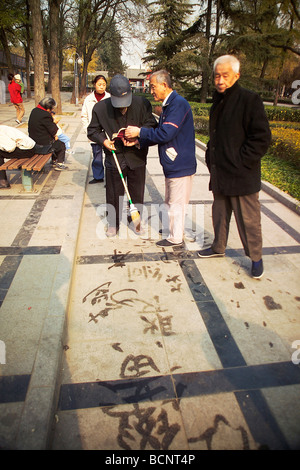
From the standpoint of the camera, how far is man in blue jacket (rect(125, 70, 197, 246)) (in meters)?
3.24

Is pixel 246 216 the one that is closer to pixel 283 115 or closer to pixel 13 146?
pixel 13 146

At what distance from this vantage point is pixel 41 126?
19.3 feet

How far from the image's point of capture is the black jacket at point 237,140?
279 cm

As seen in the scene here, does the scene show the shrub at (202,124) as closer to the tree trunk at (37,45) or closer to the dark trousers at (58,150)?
the tree trunk at (37,45)

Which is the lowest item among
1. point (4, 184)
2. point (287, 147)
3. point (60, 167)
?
point (4, 184)

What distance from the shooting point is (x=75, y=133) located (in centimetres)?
1150

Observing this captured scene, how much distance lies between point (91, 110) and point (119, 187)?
2.40 m

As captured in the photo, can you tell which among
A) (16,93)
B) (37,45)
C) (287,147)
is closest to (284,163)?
(287,147)

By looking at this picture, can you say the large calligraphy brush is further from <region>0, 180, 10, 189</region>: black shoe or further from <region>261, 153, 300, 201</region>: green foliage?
<region>261, 153, 300, 201</region>: green foliage

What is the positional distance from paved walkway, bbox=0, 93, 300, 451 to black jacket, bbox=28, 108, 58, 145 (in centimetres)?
227

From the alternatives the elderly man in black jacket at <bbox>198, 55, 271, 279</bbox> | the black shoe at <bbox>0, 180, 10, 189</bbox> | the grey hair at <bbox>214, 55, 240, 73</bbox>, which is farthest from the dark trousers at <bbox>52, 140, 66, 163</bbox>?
the grey hair at <bbox>214, 55, 240, 73</bbox>

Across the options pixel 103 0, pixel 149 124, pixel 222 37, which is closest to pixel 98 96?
pixel 149 124

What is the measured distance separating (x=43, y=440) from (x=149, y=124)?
316cm

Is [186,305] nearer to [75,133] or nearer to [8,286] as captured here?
[8,286]
